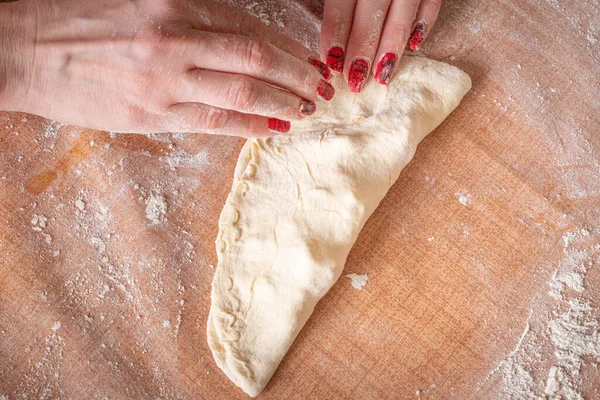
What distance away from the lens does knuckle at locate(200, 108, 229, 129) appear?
1.39 m

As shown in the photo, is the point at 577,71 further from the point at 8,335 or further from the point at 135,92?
the point at 8,335

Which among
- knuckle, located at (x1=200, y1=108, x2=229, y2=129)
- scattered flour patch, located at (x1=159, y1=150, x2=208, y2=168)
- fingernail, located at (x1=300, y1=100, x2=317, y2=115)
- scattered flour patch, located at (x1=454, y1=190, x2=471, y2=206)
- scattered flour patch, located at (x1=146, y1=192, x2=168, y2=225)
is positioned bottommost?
scattered flour patch, located at (x1=146, y1=192, x2=168, y2=225)

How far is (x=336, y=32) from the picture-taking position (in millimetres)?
1575

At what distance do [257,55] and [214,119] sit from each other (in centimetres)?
22

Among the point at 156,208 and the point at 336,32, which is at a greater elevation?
the point at 336,32

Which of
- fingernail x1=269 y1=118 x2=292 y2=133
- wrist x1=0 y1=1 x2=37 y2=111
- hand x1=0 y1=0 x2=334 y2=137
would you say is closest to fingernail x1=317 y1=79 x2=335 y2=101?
hand x1=0 y1=0 x2=334 y2=137

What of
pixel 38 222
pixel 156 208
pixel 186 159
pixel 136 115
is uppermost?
pixel 136 115

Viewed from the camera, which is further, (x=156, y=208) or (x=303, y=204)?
(x=156, y=208)

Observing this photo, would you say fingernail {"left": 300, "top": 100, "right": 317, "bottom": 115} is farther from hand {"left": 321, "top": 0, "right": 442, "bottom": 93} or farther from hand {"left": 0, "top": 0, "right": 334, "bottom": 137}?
hand {"left": 321, "top": 0, "right": 442, "bottom": 93}

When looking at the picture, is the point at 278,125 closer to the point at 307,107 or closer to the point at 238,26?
the point at 307,107

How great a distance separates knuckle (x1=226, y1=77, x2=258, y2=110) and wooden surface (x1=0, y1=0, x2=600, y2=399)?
1.37 feet

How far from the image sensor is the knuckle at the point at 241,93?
131 centimetres

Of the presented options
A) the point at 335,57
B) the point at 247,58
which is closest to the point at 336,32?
the point at 335,57

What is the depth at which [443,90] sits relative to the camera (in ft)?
5.35
